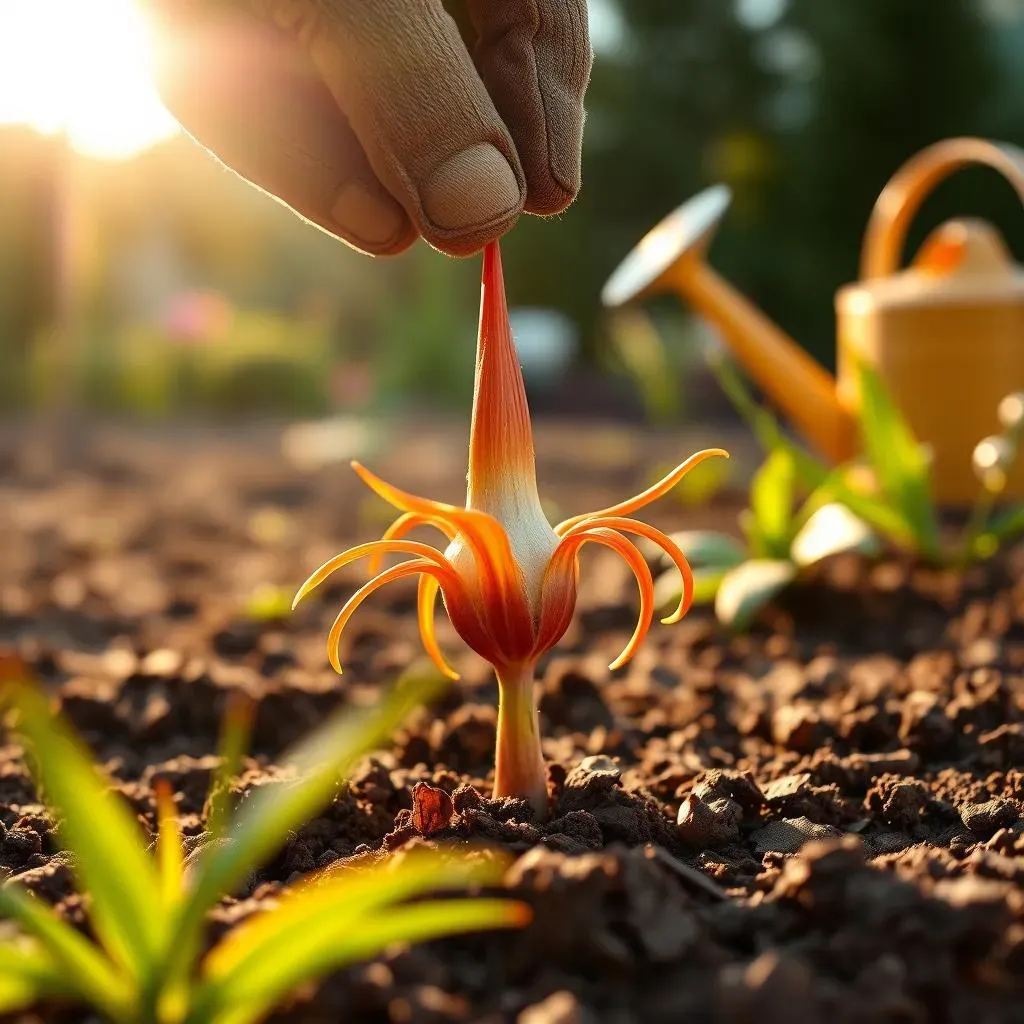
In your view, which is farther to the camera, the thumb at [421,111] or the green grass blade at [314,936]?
the thumb at [421,111]

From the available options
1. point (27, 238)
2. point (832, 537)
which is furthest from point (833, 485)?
point (27, 238)

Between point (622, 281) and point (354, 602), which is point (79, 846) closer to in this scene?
point (354, 602)

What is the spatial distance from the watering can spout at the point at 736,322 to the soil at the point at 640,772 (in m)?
0.46

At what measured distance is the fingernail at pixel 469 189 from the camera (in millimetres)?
1012

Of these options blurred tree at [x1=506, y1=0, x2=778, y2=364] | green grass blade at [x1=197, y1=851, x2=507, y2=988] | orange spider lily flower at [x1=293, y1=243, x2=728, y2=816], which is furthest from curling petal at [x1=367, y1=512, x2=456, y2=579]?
blurred tree at [x1=506, y1=0, x2=778, y2=364]

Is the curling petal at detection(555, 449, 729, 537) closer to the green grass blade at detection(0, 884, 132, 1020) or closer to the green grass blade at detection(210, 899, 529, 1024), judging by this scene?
the green grass blade at detection(210, 899, 529, 1024)

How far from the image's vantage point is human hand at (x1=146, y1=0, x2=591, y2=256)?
0.98 metres

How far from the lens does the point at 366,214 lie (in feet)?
3.56

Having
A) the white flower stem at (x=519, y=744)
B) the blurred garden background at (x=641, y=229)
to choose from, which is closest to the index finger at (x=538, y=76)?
the white flower stem at (x=519, y=744)

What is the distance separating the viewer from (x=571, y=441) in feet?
17.2

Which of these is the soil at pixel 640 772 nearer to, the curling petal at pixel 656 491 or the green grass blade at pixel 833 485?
the green grass blade at pixel 833 485

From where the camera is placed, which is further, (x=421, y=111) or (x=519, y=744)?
(x=519, y=744)

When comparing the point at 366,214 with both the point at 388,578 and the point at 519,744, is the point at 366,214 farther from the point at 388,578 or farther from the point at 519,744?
the point at 519,744

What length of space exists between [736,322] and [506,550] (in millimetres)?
1837
